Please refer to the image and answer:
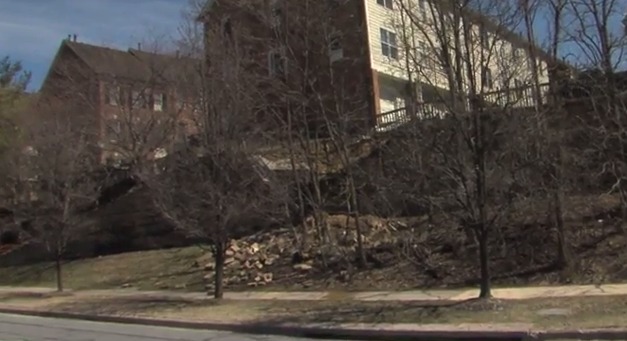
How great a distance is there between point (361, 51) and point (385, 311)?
18.6m

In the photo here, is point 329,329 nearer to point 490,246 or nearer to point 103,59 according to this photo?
point 490,246

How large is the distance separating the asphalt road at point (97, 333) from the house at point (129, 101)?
1337cm

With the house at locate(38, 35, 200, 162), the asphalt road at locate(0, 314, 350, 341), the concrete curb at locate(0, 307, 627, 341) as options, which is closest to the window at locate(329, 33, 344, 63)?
the house at locate(38, 35, 200, 162)

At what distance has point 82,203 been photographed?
24750mm

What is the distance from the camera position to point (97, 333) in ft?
46.4

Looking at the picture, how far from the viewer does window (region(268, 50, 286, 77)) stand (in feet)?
77.8

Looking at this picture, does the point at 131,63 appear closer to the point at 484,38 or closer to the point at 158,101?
the point at 158,101

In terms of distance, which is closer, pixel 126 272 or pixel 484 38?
pixel 484 38

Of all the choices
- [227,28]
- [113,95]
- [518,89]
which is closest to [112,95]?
[113,95]

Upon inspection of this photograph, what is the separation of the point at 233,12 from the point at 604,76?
42.2 feet

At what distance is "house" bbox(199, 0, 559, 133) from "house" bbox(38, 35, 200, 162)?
11.7ft

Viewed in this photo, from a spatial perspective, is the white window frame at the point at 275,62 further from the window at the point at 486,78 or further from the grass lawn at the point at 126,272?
the window at the point at 486,78

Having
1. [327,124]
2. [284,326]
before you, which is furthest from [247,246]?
[284,326]

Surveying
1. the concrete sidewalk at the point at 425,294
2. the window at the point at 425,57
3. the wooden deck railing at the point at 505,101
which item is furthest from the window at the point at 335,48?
the concrete sidewalk at the point at 425,294
